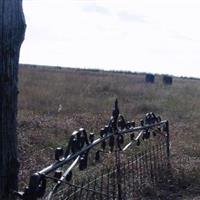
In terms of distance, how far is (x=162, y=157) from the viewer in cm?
745

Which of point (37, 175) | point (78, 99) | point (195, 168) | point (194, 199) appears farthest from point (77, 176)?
point (78, 99)

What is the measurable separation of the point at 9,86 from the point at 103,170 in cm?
288

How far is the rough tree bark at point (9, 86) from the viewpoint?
12.1 ft

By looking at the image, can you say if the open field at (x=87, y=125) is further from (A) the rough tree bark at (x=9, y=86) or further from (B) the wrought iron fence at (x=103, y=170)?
(A) the rough tree bark at (x=9, y=86)

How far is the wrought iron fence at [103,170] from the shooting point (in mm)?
3592

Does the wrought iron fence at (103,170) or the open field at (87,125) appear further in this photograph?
the open field at (87,125)

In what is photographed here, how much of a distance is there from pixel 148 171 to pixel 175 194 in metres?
0.52

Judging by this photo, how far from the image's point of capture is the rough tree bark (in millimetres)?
3691

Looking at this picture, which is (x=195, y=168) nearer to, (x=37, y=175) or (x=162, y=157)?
(x=162, y=157)

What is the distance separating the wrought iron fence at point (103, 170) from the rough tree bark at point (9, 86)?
303mm

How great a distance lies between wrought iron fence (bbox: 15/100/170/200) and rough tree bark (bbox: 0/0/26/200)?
1.00 feet

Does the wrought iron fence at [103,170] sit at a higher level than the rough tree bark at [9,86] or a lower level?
lower

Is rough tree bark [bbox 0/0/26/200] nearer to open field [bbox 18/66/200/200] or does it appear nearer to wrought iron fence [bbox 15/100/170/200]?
wrought iron fence [bbox 15/100/170/200]

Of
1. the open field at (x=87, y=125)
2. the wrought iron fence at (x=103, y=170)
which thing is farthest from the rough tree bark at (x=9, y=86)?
the open field at (x=87, y=125)
